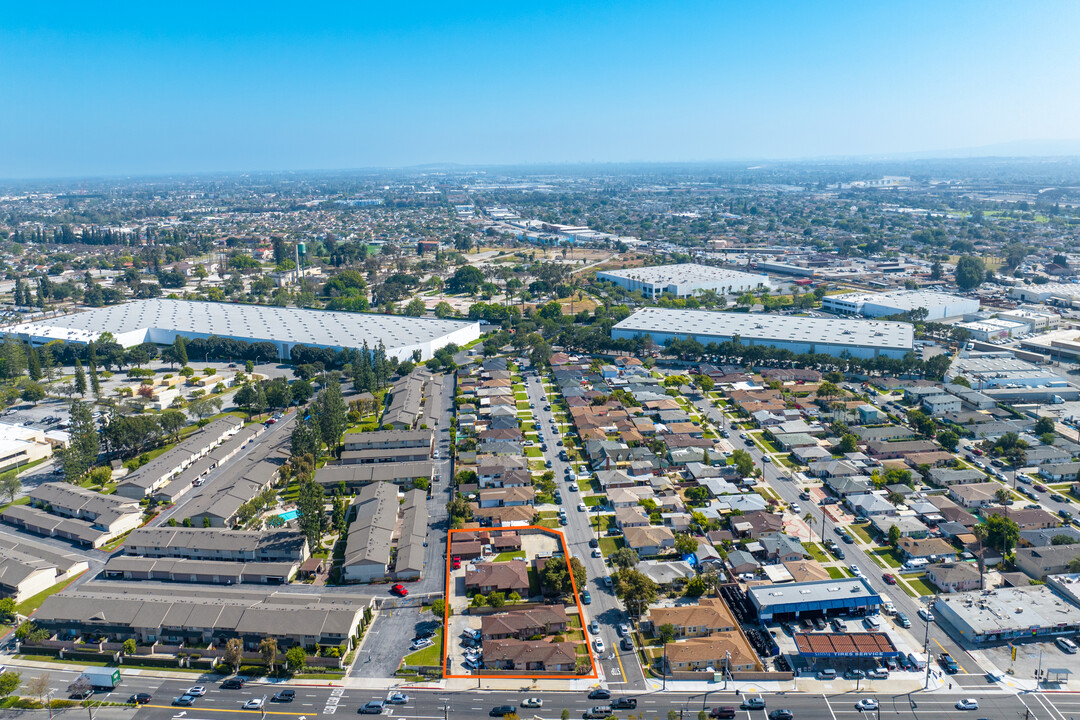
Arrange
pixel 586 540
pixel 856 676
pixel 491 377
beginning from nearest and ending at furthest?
pixel 856 676
pixel 586 540
pixel 491 377

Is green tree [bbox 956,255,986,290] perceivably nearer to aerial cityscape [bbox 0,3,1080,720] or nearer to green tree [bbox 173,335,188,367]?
aerial cityscape [bbox 0,3,1080,720]

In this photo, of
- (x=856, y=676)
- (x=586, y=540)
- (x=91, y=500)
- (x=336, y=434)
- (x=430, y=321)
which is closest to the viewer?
(x=856, y=676)

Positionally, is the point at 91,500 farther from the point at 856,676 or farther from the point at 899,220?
the point at 899,220

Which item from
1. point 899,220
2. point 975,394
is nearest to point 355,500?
point 975,394

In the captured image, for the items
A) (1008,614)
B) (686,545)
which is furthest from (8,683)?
(1008,614)

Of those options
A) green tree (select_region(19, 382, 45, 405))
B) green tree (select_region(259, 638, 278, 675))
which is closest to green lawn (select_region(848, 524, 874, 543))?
green tree (select_region(259, 638, 278, 675))

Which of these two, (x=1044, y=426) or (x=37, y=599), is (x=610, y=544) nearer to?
(x=37, y=599)

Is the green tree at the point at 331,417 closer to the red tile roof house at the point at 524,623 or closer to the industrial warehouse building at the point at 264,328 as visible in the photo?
the industrial warehouse building at the point at 264,328
